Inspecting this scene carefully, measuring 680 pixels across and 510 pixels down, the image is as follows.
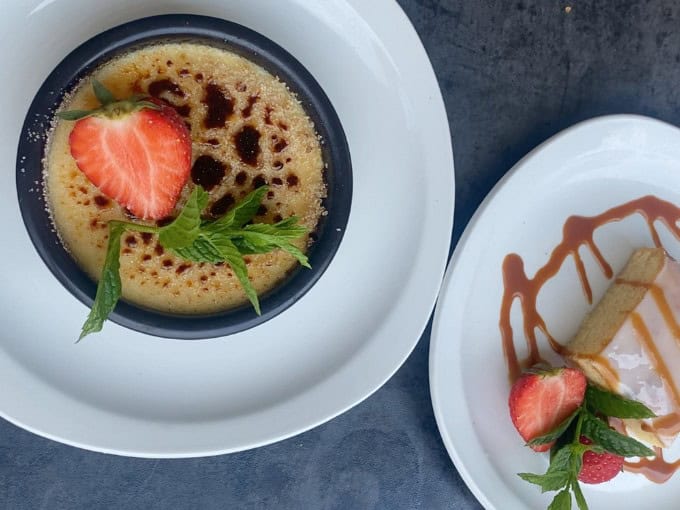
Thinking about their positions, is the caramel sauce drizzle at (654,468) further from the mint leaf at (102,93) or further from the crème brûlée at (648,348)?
the mint leaf at (102,93)

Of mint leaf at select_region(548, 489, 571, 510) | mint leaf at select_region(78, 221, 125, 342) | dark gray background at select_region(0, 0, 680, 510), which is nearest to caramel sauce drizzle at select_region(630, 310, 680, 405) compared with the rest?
mint leaf at select_region(548, 489, 571, 510)

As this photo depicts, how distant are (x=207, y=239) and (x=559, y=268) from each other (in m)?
0.84

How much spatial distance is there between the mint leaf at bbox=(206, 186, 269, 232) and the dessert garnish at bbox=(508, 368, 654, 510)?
720 mm

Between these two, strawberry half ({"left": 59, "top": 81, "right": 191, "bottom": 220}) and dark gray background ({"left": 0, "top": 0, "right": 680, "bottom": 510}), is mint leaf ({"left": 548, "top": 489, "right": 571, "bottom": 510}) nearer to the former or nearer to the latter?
dark gray background ({"left": 0, "top": 0, "right": 680, "bottom": 510})

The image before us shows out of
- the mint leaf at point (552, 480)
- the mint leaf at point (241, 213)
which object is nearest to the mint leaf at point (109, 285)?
the mint leaf at point (241, 213)

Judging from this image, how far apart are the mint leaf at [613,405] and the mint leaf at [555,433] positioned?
4 cm

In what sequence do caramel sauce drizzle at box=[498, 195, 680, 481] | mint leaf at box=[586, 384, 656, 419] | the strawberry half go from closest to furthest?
the strawberry half, mint leaf at box=[586, 384, 656, 419], caramel sauce drizzle at box=[498, 195, 680, 481]

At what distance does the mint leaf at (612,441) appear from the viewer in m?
1.56

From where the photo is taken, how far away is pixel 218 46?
4.18 ft

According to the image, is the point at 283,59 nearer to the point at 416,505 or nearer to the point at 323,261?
the point at 323,261

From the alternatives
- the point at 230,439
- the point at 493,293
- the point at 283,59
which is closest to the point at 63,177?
the point at 283,59

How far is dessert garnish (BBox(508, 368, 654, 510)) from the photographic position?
157cm

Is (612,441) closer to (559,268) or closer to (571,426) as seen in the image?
(571,426)

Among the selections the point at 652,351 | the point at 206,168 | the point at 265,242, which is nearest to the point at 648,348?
the point at 652,351
